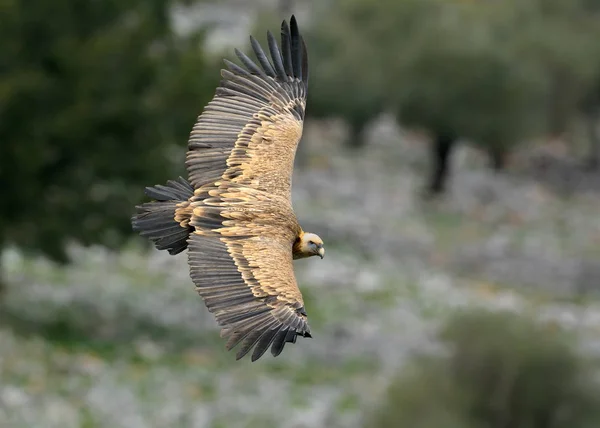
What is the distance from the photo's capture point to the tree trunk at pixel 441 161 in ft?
193

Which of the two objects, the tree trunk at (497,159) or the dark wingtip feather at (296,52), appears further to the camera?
the tree trunk at (497,159)

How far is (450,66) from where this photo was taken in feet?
189

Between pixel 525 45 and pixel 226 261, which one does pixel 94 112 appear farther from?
pixel 525 45

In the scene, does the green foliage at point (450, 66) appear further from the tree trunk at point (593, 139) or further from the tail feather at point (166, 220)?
the tail feather at point (166, 220)

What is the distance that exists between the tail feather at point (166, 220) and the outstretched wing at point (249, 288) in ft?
1.42

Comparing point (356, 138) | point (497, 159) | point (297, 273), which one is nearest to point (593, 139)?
point (497, 159)

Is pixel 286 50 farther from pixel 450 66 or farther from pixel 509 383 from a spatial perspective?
pixel 450 66

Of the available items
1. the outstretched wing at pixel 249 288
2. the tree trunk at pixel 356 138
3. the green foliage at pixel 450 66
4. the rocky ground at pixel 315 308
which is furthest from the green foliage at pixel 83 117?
the tree trunk at pixel 356 138

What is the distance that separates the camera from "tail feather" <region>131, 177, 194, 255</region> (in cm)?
945

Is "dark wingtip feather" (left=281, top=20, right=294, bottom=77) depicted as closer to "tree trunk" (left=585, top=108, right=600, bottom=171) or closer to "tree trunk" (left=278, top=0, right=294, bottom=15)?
"tree trunk" (left=278, top=0, right=294, bottom=15)

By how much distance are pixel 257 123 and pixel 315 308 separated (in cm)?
2618

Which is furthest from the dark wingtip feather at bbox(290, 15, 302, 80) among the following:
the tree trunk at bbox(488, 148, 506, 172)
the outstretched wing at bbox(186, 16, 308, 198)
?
the tree trunk at bbox(488, 148, 506, 172)

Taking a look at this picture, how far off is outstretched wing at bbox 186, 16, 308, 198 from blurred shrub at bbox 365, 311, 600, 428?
1311 centimetres

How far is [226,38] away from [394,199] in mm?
22540
